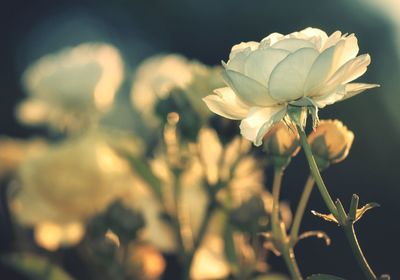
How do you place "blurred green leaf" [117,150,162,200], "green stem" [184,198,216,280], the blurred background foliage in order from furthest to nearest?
the blurred background foliage, "blurred green leaf" [117,150,162,200], "green stem" [184,198,216,280]

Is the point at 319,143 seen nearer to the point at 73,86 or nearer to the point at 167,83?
the point at 167,83

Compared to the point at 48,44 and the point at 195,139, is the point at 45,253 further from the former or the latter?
the point at 48,44

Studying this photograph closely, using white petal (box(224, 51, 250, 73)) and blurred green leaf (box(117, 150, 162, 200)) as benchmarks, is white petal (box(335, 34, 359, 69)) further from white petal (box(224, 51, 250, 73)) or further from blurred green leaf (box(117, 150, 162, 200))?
blurred green leaf (box(117, 150, 162, 200))

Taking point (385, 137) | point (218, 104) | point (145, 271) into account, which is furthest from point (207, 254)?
point (385, 137)

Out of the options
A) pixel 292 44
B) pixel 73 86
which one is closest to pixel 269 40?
pixel 292 44

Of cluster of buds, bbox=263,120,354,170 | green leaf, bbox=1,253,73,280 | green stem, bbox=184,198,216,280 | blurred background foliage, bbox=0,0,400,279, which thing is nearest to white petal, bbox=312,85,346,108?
cluster of buds, bbox=263,120,354,170

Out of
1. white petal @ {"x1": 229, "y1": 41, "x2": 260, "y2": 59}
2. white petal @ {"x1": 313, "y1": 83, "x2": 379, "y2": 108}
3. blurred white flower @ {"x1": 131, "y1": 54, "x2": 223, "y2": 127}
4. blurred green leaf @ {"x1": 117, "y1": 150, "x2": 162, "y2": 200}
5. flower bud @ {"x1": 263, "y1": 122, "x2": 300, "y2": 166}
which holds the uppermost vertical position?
white petal @ {"x1": 229, "y1": 41, "x2": 260, "y2": 59}
